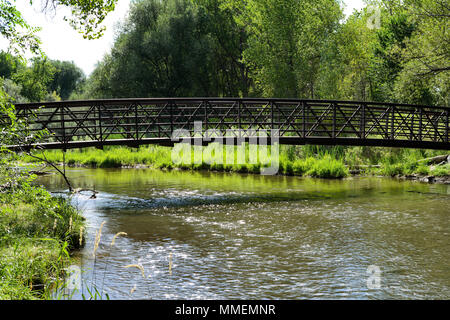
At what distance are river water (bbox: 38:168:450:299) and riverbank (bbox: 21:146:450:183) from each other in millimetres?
3218

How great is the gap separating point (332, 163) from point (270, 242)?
49.8 feet

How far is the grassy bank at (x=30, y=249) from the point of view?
764 cm

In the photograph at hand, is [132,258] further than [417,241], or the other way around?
[417,241]

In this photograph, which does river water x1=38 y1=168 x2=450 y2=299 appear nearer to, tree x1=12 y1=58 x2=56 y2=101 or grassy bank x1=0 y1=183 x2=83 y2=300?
grassy bank x1=0 y1=183 x2=83 y2=300

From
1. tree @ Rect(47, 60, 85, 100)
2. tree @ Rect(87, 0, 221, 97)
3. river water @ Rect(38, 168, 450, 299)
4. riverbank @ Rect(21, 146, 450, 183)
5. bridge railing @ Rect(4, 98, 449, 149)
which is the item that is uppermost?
tree @ Rect(47, 60, 85, 100)

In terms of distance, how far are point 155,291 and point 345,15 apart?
45.2 meters

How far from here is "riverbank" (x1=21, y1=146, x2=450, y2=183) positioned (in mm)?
26078

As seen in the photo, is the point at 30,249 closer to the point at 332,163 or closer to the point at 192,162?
the point at 332,163

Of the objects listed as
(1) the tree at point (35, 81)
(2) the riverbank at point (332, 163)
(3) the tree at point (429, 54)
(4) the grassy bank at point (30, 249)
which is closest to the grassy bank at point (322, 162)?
(2) the riverbank at point (332, 163)

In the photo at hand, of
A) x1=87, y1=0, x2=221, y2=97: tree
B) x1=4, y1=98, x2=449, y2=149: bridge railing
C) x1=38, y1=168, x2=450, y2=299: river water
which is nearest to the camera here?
x1=38, y1=168, x2=450, y2=299: river water
